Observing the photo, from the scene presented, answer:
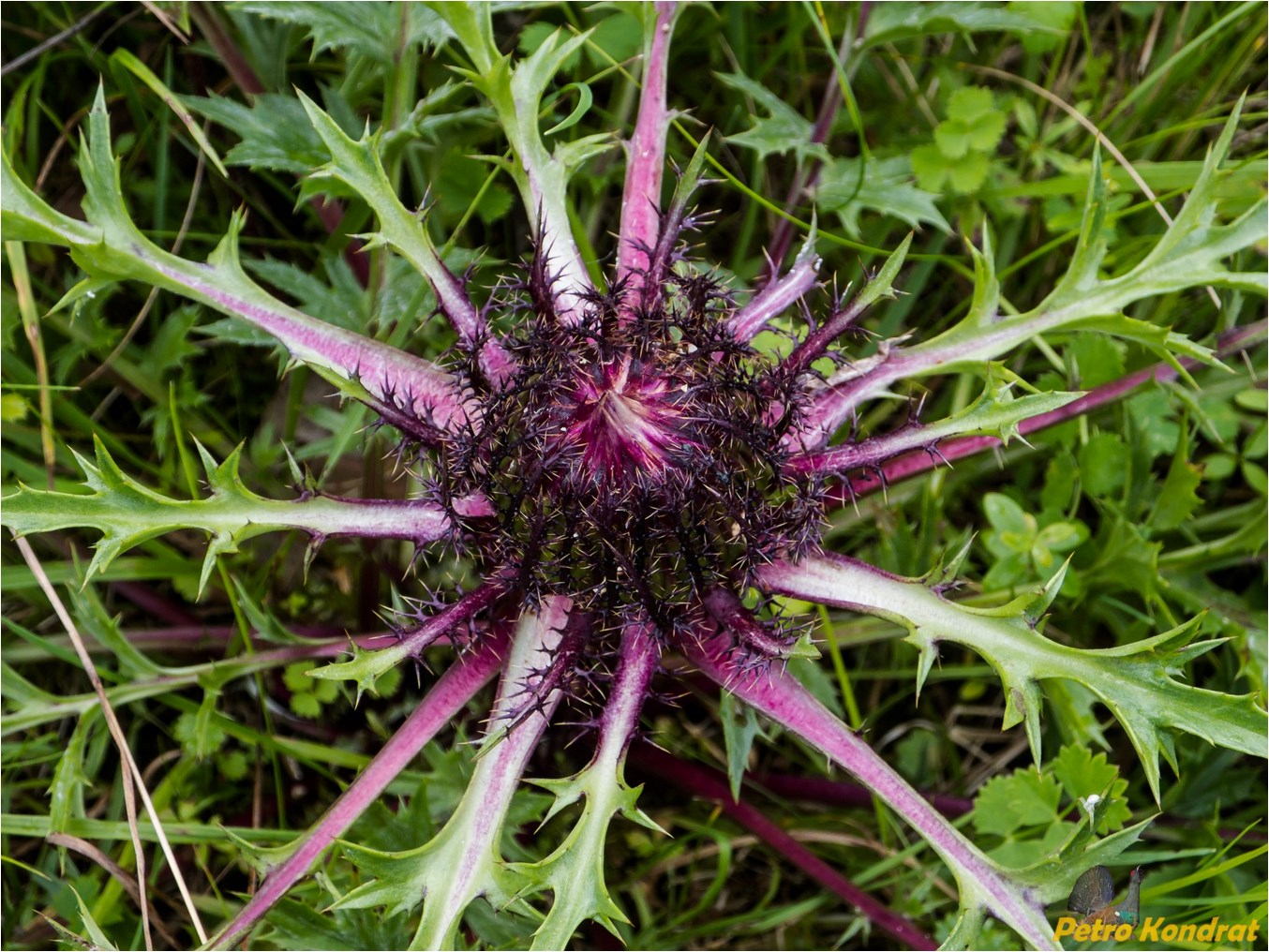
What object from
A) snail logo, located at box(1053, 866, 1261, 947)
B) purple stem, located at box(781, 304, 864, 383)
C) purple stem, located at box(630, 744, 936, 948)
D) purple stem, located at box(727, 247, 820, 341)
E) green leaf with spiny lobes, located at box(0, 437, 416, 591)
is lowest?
snail logo, located at box(1053, 866, 1261, 947)

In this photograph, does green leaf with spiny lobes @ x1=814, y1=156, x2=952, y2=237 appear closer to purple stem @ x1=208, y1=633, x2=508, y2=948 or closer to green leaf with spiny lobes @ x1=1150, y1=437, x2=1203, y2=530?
green leaf with spiny lobes @ x1=1150, y1=437, x2=1203, y2=530

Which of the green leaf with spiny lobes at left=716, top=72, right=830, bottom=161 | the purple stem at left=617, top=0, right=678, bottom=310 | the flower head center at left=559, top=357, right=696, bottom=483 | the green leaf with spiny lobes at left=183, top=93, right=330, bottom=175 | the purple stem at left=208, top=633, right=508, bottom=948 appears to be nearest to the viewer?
the flower head center at left=559, top=357, right=696, bottom=483

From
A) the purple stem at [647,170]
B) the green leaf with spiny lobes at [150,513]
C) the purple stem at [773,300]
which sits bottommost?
the green leaf with spiny lobes at [150,513]

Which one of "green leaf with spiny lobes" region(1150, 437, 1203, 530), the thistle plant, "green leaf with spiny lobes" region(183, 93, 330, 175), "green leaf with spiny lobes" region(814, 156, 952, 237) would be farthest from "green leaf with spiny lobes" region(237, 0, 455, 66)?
"green leaf with spiny lobes" region(1150, 437, 1203, 530)

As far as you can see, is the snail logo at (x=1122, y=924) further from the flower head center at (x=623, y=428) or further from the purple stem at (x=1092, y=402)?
the flower head center at (x=623, y=428)

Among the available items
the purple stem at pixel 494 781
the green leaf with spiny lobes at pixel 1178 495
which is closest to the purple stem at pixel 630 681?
the purple stem at pixel 494 781

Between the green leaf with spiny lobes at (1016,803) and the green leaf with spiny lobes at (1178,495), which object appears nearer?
the green leaf with spiny lobes at (1016,803)

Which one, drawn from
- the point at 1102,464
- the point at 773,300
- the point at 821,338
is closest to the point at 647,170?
the point at 773,300

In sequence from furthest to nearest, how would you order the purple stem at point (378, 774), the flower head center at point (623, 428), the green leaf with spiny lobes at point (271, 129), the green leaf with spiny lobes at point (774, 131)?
1. the green leaf with spiny lobes at point (774, 131)
2. the green leaf with spiny lobes at point (271, 129)
3. the purple stem at point (378, 774)
4. the flower head center at point (623, 428)
